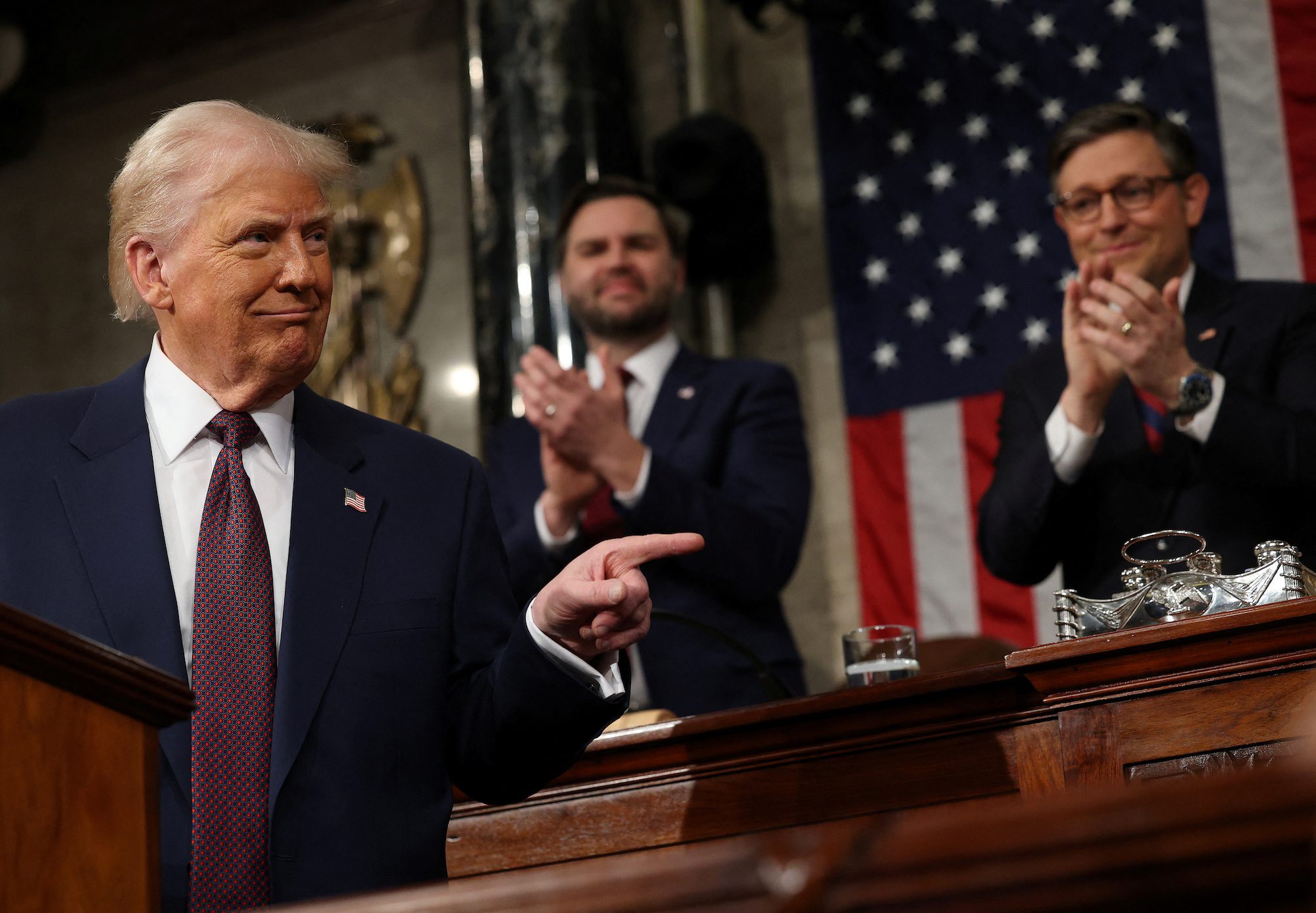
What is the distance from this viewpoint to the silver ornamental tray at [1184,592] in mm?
2025

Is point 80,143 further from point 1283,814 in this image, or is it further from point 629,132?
point 1283,814

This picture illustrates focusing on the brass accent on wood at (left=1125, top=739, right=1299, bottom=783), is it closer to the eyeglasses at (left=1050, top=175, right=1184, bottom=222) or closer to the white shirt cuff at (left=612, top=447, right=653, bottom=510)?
the white shirt cuff at (left=612, top=447, right=653, bottom=510)

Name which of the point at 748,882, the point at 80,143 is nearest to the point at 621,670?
the point at 748,882

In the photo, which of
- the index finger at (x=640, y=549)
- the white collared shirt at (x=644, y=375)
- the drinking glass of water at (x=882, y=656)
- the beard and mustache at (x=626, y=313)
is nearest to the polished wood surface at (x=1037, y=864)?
the index finger at (x=640, y=549)

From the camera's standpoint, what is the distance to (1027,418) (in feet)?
10.5

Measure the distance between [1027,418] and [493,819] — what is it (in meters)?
1.44

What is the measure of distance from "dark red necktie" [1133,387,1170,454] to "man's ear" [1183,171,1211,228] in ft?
1.42

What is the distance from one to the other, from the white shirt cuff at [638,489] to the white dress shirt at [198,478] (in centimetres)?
124

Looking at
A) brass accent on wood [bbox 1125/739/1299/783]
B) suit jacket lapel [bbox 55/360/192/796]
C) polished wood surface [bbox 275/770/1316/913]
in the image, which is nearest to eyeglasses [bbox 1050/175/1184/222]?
brass accent on wood [bbox 1125/739/1299/783]

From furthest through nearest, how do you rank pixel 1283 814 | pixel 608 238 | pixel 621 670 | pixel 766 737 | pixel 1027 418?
pixel 608 238, pixel 1027 418, pixel 766 737, pixel 621 670, pixel 1283 814

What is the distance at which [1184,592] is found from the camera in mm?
2080

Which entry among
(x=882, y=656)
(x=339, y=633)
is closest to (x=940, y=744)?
(x=882, y=656)

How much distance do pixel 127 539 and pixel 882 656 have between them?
1.20 m

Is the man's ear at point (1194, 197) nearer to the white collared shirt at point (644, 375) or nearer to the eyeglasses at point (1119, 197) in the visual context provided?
the eyeglasses at point (1119, 197)
